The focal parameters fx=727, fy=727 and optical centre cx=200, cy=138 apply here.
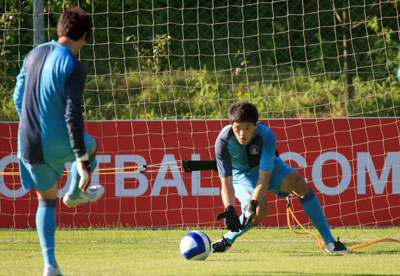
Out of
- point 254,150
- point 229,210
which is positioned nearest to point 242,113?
point 254,150

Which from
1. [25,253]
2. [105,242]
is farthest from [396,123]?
[25,253]

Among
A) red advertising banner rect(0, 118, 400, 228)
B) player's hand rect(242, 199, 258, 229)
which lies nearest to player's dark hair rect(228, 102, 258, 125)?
player's hand rect(242, 199, 258, 229)

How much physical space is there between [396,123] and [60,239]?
4408 millimetres

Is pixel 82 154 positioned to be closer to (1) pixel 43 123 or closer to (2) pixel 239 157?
(1) pixel 43 123

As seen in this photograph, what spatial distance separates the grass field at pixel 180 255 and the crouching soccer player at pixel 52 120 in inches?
27.8

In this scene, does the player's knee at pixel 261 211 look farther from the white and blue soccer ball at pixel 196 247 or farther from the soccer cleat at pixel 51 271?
the soccer cleat at pixel 51 271

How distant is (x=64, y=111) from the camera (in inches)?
194

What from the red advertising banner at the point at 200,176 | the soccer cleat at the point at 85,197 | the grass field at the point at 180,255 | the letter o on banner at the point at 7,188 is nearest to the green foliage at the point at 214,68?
the red advertising banner at the point at 200,176

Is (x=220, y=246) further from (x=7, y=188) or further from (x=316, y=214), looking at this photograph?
(x=7, y=188)

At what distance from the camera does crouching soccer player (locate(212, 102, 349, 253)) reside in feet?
20.0

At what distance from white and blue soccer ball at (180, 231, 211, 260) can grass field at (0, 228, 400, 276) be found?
0.07 metres

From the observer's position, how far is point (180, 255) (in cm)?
663

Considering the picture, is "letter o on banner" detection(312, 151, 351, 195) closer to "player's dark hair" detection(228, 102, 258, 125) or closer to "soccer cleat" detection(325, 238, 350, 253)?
"soccer cleat" detection(325, 238, 350, 253)

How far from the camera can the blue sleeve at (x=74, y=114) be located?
4762 millimetres
